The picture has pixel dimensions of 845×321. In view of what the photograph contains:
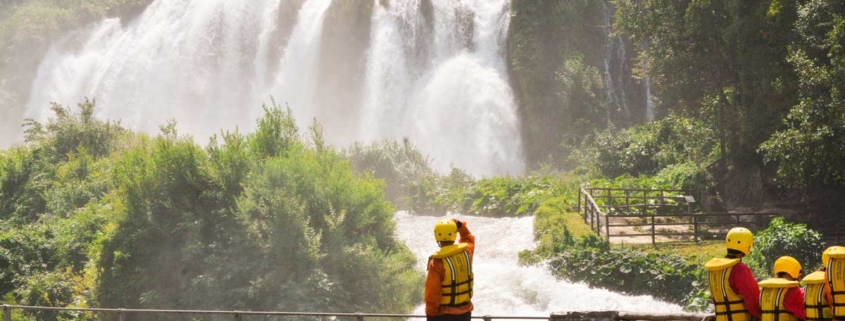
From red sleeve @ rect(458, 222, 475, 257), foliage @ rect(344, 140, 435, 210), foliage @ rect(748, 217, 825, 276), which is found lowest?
foliage @ rect(748, 217, 825, 276)

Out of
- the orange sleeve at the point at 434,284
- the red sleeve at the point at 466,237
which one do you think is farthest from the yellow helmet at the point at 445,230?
the red sleeve at the point at 466,237

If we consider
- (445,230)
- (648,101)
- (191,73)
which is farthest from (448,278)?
(191,73)

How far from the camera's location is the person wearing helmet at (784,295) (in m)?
8.08

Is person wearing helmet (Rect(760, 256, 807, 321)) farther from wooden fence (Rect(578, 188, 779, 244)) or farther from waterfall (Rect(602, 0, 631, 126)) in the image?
waterfall (Rect(602, 0, 631, 126))

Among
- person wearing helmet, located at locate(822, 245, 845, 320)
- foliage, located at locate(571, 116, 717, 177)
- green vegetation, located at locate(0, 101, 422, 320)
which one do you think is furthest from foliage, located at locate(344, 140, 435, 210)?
person wearing helmet, located at locate(822, 245, 845, 320)

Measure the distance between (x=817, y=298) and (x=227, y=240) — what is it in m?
19.8

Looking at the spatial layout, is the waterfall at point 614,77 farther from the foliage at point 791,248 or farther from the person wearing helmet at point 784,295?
the person wearing helmet at point 784,295

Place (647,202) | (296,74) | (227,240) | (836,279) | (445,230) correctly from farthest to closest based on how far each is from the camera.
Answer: (296,74) → (647,202) → (227,240) → (445,230) → (836,279)

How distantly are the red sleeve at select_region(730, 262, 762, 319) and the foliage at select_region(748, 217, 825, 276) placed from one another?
14.0 metres

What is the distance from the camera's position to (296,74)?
59.2 m

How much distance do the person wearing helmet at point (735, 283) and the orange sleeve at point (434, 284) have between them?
2.62 m

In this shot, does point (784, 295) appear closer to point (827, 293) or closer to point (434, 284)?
point (827, 293)

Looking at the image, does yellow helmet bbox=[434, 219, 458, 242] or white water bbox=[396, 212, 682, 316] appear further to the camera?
white water bbox=[396, 212, 682, 316]

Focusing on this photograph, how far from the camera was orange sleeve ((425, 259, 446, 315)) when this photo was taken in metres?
9.38
